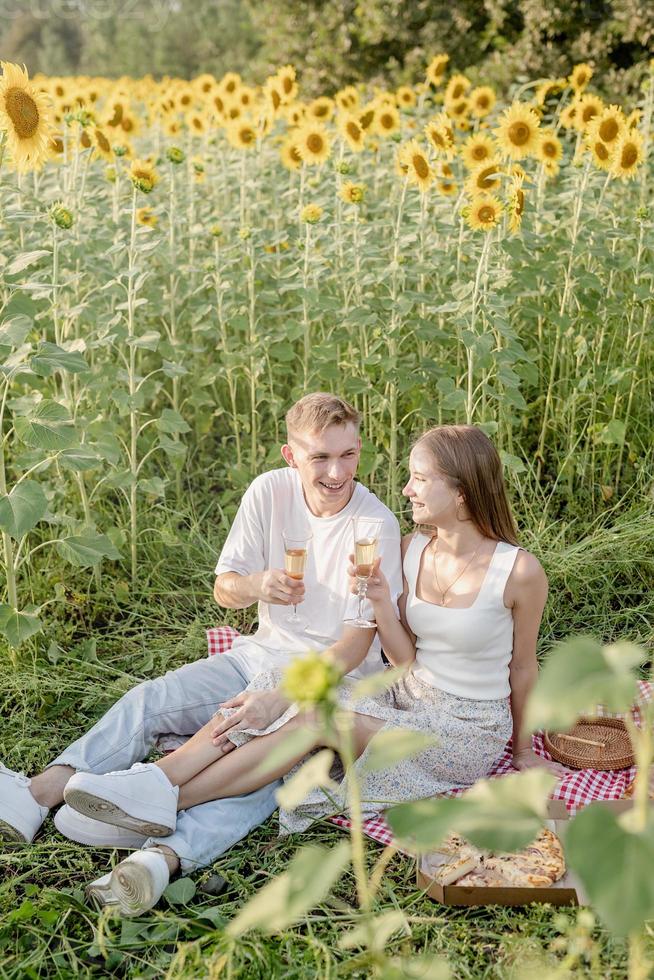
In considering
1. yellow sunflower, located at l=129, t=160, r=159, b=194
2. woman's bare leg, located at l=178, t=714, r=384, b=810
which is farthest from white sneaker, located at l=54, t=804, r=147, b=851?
yellow sunflower, located at l=129, t=160, r=159, b=194

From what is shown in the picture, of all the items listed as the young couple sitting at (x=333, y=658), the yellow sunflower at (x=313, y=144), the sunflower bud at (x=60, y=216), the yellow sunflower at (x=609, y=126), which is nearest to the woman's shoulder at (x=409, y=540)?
the young couple sitting at (x=333, y=658)

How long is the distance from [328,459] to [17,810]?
1084mm

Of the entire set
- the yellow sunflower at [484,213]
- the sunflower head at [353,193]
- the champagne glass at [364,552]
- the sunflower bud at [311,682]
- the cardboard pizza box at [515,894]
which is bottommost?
the cardboard pizza box at [515,894]

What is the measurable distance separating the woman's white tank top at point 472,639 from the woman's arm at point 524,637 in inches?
0.8

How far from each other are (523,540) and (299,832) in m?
1.54

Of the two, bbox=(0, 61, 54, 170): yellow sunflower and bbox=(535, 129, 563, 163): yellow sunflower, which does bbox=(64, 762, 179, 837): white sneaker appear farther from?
bbox=(535, 129, 563, 163): yellow sunflower

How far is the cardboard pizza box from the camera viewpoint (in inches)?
86.7

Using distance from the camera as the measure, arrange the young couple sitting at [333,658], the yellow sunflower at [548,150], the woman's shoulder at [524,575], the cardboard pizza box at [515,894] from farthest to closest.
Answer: the yellow sunflower at [548,150] → the woman's shoulder at [524,575] → the young couple sitting at [333,658] → the cardboard pizza box at [515,894]

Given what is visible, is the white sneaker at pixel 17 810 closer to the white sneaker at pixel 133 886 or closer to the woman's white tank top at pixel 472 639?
the white sneaker at pixel 133 886

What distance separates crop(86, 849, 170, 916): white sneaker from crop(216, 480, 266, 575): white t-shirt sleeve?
2.63 ft

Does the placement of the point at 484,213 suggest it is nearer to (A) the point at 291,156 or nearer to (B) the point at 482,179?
(B) the point at 482,179

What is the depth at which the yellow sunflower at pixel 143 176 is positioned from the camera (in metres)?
3.47

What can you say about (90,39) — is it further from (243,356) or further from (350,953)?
(350,953)

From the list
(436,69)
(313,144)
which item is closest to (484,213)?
(313,144)
